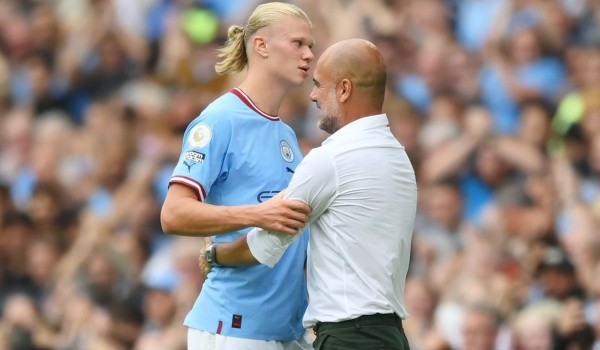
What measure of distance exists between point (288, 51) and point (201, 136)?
1.78 ft

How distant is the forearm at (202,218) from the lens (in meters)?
4.98

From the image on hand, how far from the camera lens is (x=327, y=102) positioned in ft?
16.3

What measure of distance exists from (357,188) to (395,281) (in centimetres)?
39

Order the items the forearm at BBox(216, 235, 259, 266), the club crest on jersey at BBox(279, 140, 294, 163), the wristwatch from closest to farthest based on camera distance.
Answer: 1. the forearm at BBox(216, 235, 259, 266)
2. the wristwatch
3. the club crest on jersey at BBox(279, 140, 294, 163)

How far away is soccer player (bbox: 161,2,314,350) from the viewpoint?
5.14m

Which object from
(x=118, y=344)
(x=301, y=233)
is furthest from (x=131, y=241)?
(x=301, y=233)

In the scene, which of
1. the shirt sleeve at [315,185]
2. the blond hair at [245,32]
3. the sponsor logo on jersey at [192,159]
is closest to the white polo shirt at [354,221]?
the shirt sleeve at [315,185]

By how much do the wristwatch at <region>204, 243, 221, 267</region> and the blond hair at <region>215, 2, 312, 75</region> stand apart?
74 centimetres

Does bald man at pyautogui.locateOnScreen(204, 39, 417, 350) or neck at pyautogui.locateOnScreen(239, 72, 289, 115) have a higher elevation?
neck at pyautogui.locateOnScreen(239, 72, 289, 115)

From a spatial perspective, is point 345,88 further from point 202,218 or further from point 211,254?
point 211,254

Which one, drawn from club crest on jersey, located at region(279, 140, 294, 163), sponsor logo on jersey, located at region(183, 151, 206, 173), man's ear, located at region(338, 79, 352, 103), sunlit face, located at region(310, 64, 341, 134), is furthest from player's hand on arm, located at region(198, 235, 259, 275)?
Answer: man's ear, located at region(338, 79, 352, 103)

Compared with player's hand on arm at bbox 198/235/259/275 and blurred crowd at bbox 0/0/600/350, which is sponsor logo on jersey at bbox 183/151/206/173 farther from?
blurred crowd at bbox 0/0/600/350

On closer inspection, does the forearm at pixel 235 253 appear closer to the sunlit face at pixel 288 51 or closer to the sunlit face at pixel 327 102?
the sunlit face at pixel 327 102

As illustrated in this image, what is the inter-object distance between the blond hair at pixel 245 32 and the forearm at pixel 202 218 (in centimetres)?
70
